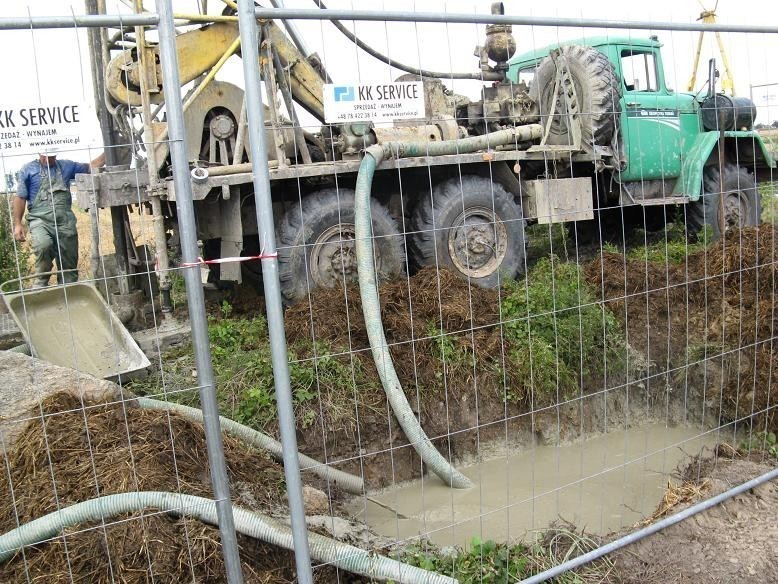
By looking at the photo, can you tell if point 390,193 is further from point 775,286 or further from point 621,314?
point 775,286

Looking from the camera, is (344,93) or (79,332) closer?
(344,93)

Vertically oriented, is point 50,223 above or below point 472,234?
above

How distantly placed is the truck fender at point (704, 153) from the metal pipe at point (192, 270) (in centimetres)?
656

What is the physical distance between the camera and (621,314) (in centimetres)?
631

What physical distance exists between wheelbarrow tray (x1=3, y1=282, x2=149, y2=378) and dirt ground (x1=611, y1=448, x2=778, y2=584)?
336 centimetres

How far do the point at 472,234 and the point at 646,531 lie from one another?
3757mm

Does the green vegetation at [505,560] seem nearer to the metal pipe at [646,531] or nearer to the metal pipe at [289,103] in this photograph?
the metal pipe at [646,531]

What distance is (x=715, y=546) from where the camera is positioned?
3.42 metres

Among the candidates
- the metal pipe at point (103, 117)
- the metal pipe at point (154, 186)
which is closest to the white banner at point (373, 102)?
the metal pipe at point (154, 186)

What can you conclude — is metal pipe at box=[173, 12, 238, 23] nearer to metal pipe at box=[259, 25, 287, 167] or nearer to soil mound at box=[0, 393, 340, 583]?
metal pipe at box=[259, 25, 287, 167]

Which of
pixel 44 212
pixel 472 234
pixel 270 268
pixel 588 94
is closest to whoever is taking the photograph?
pixel 270 268

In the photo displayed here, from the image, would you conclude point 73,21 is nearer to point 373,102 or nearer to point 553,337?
point 373,102

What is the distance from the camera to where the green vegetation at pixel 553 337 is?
5.43 metres

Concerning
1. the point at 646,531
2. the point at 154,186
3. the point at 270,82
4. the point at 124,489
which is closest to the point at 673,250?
the point at 270,82
